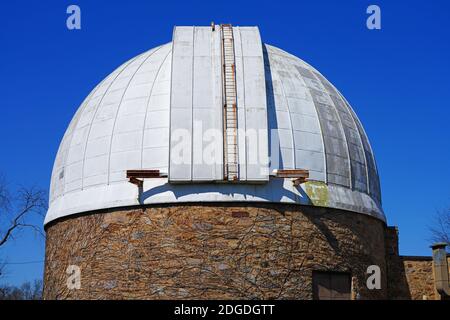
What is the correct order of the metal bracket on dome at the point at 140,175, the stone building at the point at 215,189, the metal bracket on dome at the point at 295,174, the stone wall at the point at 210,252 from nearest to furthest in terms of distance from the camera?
the stone wall at the point at 210,252 → the stone building at the point at 215,189 → the metal bracket on dome at the point at 140,175 → the metal bracket on dome at the point at 295,174

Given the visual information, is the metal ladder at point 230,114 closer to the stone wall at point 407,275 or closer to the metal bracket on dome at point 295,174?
the metal bracket on dome at point 295,174

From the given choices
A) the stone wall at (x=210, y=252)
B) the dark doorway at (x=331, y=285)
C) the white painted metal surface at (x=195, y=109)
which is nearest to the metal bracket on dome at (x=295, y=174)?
the stone wall at (x=210, y=252)

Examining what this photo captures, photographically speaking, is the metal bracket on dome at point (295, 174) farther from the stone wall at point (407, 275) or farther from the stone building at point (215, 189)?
the stone wall at point (407, 275)

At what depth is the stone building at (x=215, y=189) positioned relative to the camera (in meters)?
14.2

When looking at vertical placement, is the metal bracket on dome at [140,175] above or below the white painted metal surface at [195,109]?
below

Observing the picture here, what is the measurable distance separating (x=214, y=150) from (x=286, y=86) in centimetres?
291

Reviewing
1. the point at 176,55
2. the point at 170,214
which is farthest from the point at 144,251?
the point at 176,55

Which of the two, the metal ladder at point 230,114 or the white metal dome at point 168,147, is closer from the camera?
the metal ladder at point 230,114

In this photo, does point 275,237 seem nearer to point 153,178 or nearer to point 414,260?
point 153,178

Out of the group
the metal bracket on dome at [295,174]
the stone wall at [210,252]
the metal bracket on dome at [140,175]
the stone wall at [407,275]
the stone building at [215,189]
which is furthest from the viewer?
the stone wall at [407,275]

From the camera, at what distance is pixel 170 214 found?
14398 millimetres

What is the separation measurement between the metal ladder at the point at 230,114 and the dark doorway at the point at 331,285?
116 inches

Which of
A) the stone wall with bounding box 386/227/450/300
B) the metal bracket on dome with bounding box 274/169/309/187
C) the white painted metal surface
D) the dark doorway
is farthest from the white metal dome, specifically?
the dark doorway

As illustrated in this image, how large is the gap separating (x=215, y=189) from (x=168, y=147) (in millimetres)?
1501
